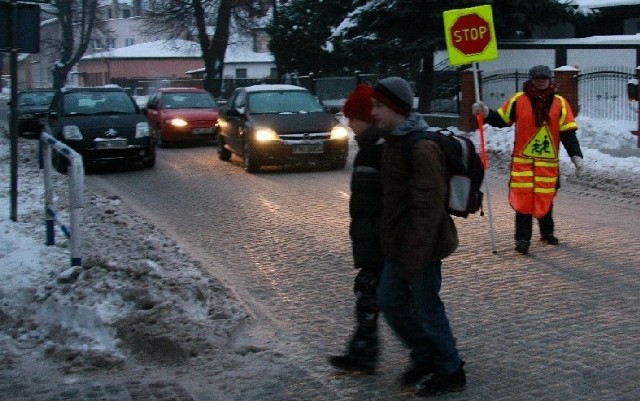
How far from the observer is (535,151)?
9094 millimetres

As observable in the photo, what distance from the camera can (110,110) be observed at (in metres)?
18.6

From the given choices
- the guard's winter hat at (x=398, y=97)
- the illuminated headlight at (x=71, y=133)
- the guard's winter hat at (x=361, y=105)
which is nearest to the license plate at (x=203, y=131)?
the illuminated headlight at (x=71, y=133)

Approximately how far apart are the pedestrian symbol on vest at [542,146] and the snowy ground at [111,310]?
3.25m

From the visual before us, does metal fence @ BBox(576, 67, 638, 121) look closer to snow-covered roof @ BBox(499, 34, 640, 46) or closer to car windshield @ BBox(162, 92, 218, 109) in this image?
snow-covered roof @ BBox(499, 34, 640, 46)

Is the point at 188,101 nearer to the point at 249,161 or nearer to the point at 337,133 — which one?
the point at 249,161

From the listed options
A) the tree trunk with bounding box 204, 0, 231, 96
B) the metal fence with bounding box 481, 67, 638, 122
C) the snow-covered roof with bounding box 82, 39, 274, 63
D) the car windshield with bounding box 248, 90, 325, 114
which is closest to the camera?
the car windshield with bounding box 248, 90, 325, 114

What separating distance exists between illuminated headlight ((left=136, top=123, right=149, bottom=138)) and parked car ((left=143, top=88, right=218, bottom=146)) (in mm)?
4270

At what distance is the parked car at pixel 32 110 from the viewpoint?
2889 centimetres

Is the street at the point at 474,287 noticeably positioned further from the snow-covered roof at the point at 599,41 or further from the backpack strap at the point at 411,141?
the snow-covered roof at the point at 599,41

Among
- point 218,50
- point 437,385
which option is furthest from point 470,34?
point 218,50

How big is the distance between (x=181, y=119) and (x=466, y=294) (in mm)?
16150

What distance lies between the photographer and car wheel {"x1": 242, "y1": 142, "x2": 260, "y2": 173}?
1706cm

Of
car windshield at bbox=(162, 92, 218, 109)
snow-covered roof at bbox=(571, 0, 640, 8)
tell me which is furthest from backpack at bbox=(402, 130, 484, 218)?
snow-covered roof at bbox=(571, 0, 640, 8)

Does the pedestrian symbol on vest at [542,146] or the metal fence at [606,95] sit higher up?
the metal fence at [606,95]
